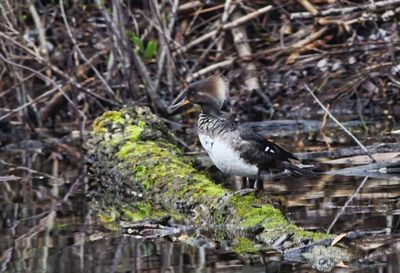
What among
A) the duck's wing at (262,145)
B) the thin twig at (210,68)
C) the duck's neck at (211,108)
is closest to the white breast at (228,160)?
the duck's wing at (262,145)

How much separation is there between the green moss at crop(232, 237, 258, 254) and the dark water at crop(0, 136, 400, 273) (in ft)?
0.30

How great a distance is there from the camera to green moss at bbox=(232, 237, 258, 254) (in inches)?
209

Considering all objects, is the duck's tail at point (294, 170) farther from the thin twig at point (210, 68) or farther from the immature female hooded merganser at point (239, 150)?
the thin twig at point (210, 68)

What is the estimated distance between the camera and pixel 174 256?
535cm

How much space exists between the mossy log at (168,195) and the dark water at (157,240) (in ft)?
0.52

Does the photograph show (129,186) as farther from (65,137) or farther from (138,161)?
(65,137)

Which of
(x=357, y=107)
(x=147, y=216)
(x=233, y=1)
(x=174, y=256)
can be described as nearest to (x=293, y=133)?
(x=357, y=107)

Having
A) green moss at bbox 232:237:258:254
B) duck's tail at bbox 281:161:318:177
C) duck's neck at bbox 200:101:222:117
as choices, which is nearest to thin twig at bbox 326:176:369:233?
duck's tail at bbox 281:161:318:177

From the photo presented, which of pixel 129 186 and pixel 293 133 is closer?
pixel 129 186

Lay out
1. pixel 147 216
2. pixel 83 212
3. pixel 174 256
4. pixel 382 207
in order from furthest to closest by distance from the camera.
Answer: pixel 83 212
pixel 147 216
pixel 382 207
pixel 174 256

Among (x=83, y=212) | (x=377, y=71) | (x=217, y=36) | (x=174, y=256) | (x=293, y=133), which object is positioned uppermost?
(x=217, y=36)

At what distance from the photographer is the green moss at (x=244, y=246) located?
530cm

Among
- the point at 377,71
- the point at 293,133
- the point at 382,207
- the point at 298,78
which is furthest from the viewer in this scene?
the point at 298,78

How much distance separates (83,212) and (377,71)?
18.5ft
